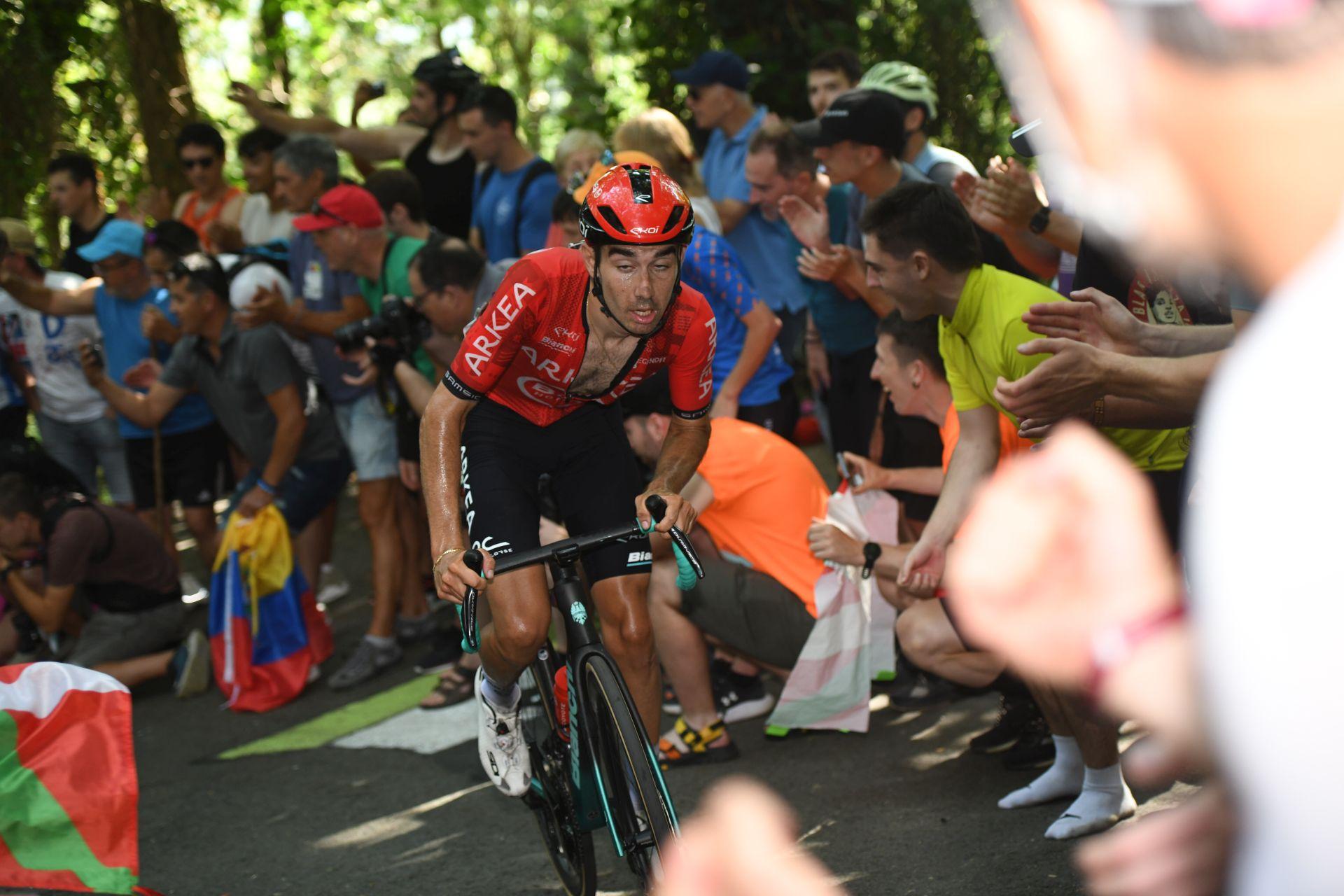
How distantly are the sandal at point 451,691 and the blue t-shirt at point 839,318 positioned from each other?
2.46 meters

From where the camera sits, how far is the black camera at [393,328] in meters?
6.56

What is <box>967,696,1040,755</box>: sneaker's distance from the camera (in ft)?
16.9

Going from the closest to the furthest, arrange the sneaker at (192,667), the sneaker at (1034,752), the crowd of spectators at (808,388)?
1. the crowd of spectators at (808,388)
2. the sneaker at (1034,752)
3. the sneaker at (192,667)

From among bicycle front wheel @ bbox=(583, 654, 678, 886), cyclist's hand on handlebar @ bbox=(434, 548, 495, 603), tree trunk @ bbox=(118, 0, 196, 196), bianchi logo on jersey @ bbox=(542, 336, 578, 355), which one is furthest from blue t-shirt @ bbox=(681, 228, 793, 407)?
tree trunk @ bbox=(118, 0, 196, 196)

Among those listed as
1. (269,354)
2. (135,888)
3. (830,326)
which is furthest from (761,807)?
(269,354)

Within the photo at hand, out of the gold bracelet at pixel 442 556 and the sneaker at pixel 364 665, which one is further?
the sneaker at pixel 364 665

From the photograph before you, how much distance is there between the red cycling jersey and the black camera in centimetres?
229

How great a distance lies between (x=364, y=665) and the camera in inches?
290

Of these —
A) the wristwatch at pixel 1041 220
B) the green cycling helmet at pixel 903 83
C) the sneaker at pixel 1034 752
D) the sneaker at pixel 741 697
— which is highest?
the green cycling helmet at pixel 903 83

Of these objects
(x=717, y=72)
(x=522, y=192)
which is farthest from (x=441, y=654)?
(x=717, y=72)

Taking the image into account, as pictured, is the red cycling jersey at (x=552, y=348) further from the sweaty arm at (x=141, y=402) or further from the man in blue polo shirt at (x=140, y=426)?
the man in blue polo shirt at (x=140, y=426)

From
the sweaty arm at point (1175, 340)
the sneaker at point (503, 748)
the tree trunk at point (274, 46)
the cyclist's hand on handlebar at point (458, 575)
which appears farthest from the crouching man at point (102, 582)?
the tree trunk at point (274, 46)

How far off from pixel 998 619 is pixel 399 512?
6.91 m

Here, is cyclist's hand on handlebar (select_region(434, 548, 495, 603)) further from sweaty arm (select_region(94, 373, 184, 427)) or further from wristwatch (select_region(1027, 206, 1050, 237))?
sweaty arm (select_region(94, 373, 184, 427))
